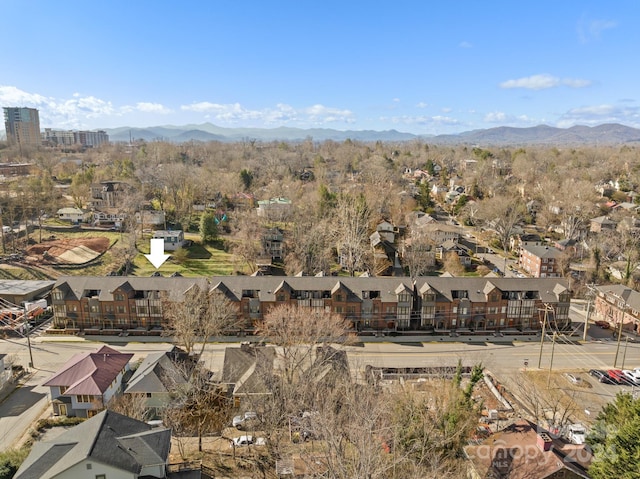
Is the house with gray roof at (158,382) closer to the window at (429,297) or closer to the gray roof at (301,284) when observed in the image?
the gray roof at (301,284)

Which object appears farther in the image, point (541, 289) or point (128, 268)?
point (128, 268)

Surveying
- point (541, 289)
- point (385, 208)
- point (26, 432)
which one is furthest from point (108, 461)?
point (385, 208)

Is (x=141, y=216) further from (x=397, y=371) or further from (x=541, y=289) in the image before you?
(x=541, y=289)

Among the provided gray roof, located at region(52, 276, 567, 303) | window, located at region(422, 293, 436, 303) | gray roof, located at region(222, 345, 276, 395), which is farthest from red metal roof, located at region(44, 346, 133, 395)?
window, located at region(422, 293, 436, 303)

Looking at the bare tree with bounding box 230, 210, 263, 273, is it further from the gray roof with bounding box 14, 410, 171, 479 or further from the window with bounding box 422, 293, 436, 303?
the gray roof with bounding box 14, 410, 171, 479

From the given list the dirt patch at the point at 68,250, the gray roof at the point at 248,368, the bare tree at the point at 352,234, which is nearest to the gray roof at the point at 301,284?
the gray roof at the point at 248,368

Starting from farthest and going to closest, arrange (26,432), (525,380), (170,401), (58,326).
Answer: (58,326), (525,380), (170,401), (26,432)

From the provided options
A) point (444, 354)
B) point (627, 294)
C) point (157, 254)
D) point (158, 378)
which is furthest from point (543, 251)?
point (157, 254)
